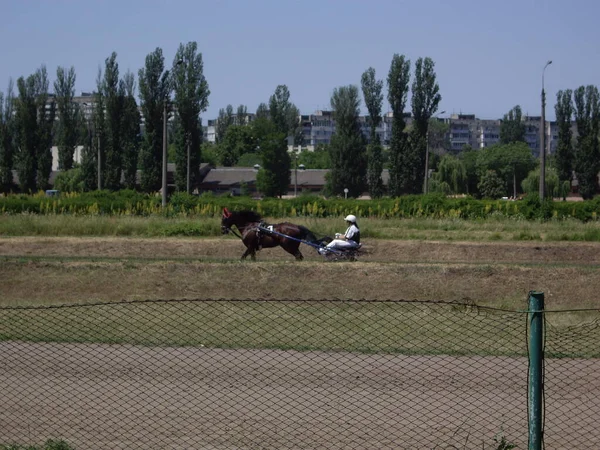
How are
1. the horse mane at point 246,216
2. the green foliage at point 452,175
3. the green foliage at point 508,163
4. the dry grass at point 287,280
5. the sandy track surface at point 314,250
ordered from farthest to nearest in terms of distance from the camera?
the green foliage at point 508,163
the green foliage at point 452,175
the sandy track surface at point 314,250
the horse mane at point 246,216
the dry grass at point 287,280

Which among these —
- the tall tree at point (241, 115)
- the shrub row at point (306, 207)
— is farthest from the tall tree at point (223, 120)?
the shrub row at point (306, 207)

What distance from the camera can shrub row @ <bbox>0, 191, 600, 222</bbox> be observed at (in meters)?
38.3

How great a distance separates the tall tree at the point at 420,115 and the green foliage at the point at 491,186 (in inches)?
639

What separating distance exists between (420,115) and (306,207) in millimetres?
32207

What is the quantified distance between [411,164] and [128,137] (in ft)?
71.7

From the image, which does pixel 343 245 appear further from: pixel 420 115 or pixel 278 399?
pixel 420 115

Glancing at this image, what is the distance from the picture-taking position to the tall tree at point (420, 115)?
68125 millimetres

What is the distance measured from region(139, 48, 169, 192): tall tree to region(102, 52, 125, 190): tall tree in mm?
2957

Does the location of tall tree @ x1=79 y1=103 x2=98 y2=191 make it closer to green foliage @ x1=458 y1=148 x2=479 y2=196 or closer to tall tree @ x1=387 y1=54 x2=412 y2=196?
→ tall tree @ x1=387 y1=54 x2=412 y2=196

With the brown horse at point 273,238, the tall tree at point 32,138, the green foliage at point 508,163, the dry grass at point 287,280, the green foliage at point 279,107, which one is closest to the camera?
the dry grass at point 287,280

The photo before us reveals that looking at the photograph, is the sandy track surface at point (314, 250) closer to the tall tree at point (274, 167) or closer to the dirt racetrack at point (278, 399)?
the dirt racetrack at point (278, 399)

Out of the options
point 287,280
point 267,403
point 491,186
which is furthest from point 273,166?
point 267,403

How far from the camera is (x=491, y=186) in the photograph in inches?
3324

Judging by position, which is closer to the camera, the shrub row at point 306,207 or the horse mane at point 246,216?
the horse mane at point 246,216
